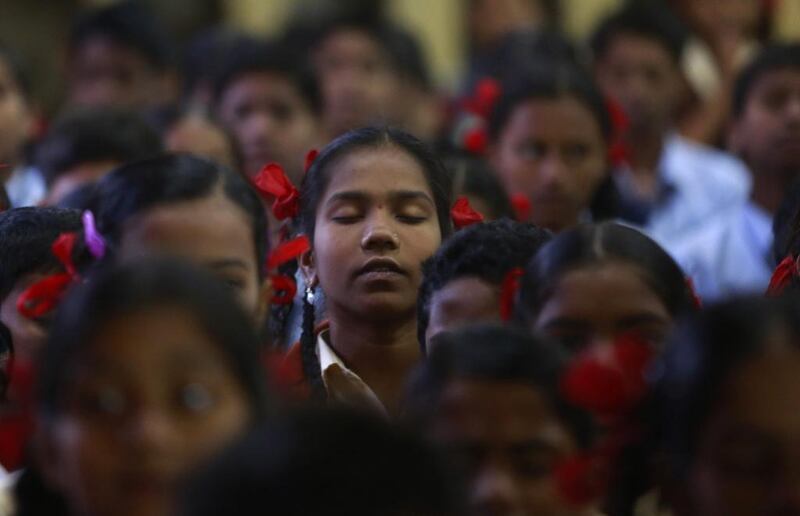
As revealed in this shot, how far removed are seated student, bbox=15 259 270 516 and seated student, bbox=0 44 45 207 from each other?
3224 mm

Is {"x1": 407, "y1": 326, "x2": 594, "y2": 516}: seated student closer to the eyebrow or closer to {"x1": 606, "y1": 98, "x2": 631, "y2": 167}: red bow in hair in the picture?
the eyebrow

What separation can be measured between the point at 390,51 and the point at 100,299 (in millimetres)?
5883

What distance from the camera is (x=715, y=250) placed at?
629 centimetres

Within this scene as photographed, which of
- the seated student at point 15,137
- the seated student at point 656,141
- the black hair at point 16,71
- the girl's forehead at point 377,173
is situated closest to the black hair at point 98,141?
the seated student at point 15,137

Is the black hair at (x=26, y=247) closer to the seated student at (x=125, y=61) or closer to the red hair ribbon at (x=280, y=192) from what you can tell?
the red hair ribbon at (x=280, y=192)

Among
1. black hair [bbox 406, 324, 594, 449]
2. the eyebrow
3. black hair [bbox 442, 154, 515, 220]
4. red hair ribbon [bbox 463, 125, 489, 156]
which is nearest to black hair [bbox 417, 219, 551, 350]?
the eyebrow

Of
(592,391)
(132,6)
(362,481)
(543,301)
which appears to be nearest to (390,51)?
(132,6)

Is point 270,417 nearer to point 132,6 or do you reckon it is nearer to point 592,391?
point 592,391

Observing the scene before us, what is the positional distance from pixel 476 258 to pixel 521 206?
5.29 ft

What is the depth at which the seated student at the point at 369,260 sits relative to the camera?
4.16m

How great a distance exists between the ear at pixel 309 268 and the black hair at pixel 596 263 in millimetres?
788

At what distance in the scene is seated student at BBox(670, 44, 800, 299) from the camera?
6.18 m

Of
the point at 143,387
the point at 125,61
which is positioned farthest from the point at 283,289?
the point at 125,61

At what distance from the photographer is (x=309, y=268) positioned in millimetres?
4363
